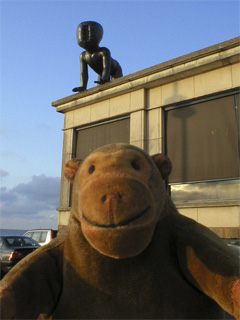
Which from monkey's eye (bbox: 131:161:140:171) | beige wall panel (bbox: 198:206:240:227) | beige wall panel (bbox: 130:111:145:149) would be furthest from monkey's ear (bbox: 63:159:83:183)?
beige wall panel (bbox: 130:111:145:149)

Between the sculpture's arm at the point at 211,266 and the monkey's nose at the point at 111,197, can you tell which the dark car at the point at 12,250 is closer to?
the sculpture's arm at the point at 211,266

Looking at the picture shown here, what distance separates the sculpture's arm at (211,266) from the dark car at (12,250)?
8.58 m

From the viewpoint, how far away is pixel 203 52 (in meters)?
8.20

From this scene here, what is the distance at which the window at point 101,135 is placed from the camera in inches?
390

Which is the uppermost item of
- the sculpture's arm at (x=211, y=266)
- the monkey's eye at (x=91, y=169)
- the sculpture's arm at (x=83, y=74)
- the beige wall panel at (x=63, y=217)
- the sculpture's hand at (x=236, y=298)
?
the sculpture's arm at (x=83, y=74)

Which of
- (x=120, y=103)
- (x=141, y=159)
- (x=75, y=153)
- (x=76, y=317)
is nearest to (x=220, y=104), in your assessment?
(x=120, y=103)

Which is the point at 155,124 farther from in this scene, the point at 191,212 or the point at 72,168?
the point at 72,168

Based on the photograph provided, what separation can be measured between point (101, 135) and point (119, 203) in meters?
8.68

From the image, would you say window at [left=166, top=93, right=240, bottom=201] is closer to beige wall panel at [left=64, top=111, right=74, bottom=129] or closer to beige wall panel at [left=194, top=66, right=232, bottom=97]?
beige wall panel at [left=194, top=66, right=232, bottom=97]

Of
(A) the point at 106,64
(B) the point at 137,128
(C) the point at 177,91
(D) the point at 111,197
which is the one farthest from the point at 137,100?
(D) the point at 111,197

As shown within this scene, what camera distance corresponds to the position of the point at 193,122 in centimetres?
871

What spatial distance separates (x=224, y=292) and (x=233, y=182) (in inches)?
240

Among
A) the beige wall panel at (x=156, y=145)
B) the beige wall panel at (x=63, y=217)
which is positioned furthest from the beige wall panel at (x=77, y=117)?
the beige wall panel at (x=63, y=217)

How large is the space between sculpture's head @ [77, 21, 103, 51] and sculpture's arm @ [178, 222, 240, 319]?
377 inches
